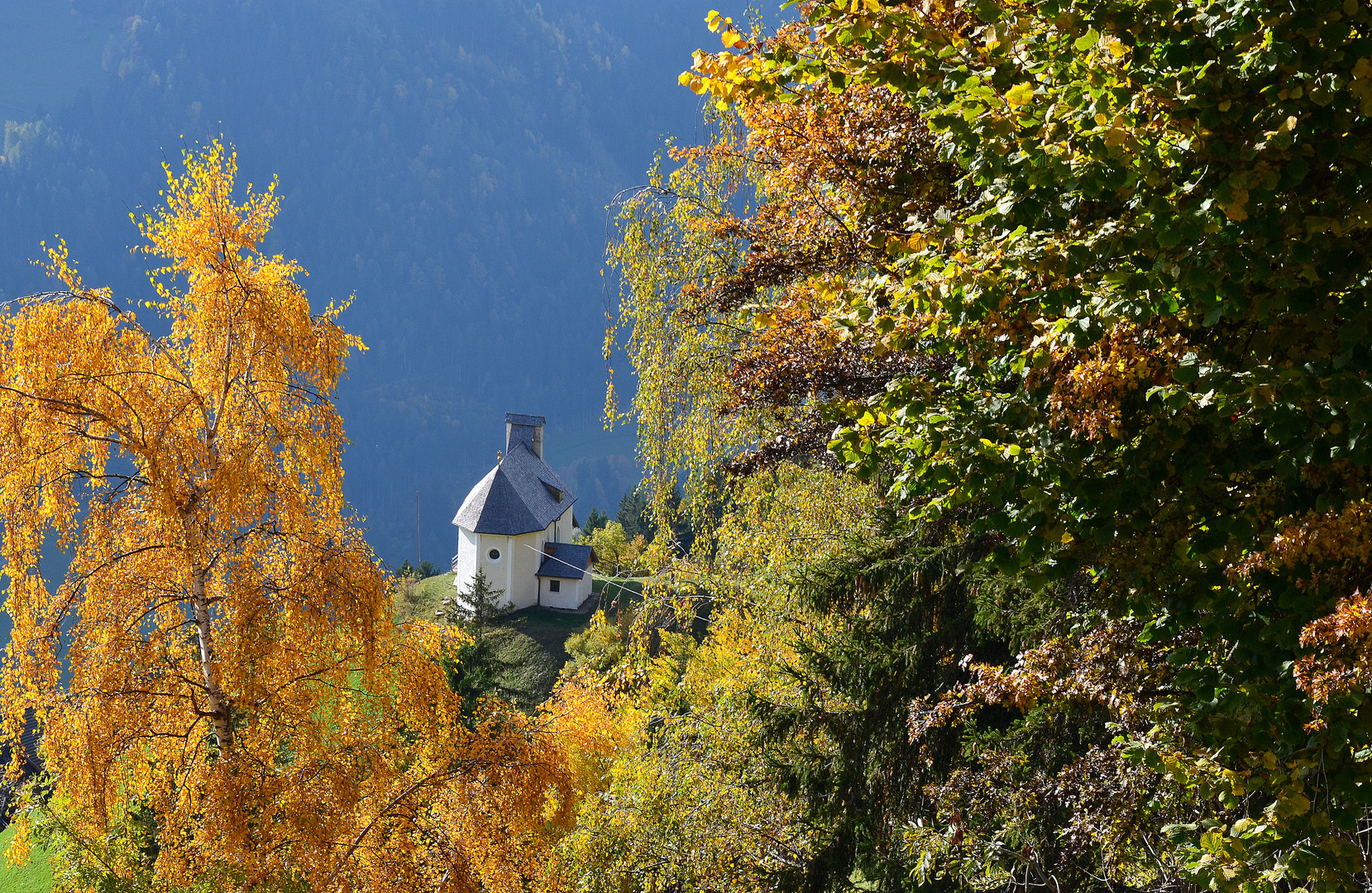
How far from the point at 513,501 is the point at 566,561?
12.3ft

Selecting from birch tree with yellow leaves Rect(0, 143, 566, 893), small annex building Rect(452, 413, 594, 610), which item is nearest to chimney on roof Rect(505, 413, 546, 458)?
small annex building Rect(452, 413, 594, 610)

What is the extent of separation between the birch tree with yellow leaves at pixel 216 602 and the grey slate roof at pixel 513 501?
33374mm

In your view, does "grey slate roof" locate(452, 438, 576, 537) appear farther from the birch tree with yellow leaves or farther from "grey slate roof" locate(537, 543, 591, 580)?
the birch tree with yellow leaves

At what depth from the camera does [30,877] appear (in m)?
21.2

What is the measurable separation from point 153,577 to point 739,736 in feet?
18.1

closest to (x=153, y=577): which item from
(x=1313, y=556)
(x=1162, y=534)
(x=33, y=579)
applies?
(x=33, y=579)

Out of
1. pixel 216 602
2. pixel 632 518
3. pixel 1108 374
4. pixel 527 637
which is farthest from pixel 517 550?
pixel 1108 374

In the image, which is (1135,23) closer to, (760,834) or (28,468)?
(28,468)

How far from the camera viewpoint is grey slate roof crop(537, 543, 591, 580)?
4175cm

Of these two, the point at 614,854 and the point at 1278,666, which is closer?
the point at 1278,666

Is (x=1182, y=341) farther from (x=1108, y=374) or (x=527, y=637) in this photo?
(x=527, y=637)

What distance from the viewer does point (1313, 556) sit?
3.26 meters

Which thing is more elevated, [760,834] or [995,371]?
[995,371]

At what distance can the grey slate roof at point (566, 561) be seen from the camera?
41.8 meters
